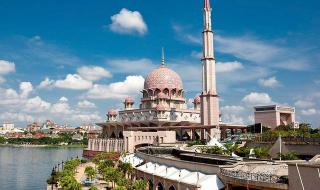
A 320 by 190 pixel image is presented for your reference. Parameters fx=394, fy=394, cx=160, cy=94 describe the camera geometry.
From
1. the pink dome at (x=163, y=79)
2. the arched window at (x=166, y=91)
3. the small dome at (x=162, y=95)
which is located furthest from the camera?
the pink dome at (x=163, y=79)

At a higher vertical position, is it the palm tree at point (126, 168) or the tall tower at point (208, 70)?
the tall tower at point (208, 70)

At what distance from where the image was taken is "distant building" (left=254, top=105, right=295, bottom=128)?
2509 inches

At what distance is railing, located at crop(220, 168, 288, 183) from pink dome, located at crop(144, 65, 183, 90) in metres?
51.7

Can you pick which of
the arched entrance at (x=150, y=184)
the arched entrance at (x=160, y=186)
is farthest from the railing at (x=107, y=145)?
the arched entrance at (x=160, y=186)

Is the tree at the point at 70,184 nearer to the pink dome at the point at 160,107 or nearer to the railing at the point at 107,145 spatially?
the railing at the point at 107,145

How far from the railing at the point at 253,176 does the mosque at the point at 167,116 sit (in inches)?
1427

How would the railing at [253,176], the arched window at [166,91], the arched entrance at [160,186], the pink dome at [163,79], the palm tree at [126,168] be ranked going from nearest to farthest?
the railing at [253,176] → the arched entrance at [160,186] → the palm tree at [126,168] → the arched window at [166,91] → the pink dome at [163,79]

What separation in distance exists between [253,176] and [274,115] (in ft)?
161

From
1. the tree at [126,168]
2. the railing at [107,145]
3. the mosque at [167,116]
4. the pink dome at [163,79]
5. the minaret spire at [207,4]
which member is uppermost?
the minaret spire at [207,4]

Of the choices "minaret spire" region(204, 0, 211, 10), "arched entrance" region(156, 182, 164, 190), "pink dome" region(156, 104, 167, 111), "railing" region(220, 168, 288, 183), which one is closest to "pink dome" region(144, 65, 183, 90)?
"pink dome" region(156, 104, 167, 111)

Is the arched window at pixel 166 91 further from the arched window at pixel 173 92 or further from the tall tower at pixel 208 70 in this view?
the tall tower at pixel 208 70

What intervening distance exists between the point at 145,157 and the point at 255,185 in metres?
20.1

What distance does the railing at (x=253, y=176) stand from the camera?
15600 mm

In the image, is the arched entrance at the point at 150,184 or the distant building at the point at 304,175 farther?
the arched entrance at the point at 150,184
